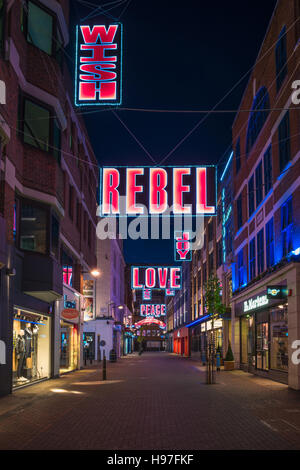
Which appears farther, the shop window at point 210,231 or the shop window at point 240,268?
the shop window at point 210,231

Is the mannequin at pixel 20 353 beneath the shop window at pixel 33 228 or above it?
beneath

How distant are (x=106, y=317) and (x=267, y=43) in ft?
131

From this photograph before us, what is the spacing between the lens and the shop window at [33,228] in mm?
21516

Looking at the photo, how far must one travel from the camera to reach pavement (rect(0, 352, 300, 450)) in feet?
32.7

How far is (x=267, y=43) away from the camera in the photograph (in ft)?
88.9

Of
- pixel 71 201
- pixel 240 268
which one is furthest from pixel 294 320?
pixel 71 201

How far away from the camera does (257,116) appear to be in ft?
101

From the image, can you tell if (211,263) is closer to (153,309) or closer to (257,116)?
A: (257,116)

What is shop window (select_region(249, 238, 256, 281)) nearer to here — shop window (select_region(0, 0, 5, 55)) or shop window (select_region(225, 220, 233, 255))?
shop window (select_region(225, 220, 233, 255))

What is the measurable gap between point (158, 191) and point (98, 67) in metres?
6.17

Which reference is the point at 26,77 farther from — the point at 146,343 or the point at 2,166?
the point at 146,343

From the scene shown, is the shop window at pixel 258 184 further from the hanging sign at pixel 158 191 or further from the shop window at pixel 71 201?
the shop window at pixel 71 201

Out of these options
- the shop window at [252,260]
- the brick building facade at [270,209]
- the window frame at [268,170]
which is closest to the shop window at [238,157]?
the brick building facade at [270,209]
